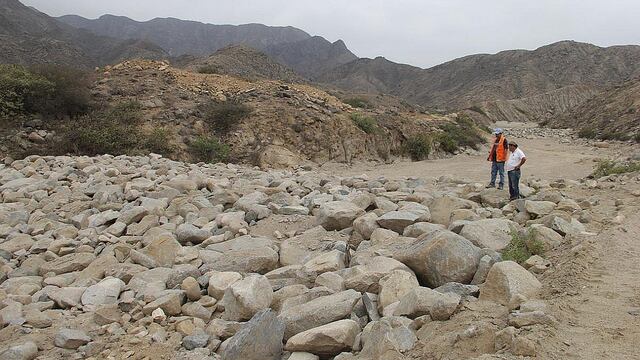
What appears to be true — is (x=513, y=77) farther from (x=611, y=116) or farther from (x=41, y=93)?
(x=41, y=93)

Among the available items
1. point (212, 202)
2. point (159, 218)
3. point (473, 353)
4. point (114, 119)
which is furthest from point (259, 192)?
point (114, 119)

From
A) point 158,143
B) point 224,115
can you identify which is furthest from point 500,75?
point 158,143

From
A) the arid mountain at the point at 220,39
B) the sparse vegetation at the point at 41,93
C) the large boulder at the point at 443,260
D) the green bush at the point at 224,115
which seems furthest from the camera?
the arid mountain at the point at 220,39

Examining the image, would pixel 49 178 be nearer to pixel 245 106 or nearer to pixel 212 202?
pixel 212 202

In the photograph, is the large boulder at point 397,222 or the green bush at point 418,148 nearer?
the large boulder at point 397,222

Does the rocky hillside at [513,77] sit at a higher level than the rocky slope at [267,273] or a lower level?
higher

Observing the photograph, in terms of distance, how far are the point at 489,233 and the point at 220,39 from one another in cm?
12173

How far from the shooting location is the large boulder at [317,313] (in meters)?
3.16

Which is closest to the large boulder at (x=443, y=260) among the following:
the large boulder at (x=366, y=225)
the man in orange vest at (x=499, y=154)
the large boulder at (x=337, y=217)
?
the large boulder at (x=366, y=225)

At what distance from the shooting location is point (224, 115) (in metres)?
16.5

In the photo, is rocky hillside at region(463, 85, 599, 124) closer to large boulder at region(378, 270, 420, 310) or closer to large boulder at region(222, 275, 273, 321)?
large boulder at region(378, 270, 420, 310)

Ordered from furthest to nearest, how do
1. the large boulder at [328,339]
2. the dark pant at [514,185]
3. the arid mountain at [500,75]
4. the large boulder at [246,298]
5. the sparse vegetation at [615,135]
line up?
the arid mountain at [500,75] → the sparse vegetation at [615,135] → the dark pant at [514,185] → the large boulder at [246,298] → the large boulder at [328,339]

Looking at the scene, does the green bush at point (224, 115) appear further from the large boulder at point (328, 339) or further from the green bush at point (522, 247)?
the large boulder at point (328, 339)

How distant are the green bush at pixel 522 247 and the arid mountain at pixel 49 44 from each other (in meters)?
48.2
